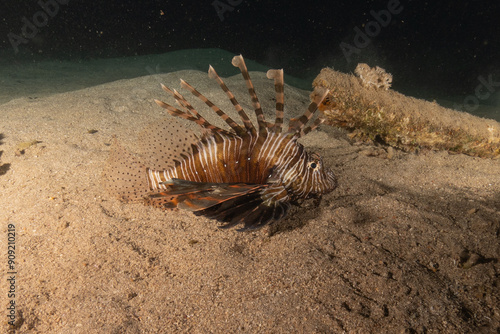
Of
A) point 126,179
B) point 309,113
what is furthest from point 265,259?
point 126,179

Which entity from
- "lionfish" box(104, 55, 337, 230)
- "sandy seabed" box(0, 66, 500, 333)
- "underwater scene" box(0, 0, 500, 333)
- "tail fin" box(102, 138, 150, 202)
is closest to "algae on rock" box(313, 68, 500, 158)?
"underwater scene" box(0, 0, 500, 333)

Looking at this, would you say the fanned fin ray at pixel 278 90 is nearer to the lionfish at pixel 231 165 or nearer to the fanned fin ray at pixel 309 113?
the lionfish at pixel 231 165

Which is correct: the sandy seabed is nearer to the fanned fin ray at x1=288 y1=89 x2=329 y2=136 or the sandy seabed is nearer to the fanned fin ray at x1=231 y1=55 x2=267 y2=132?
the fanned fin ray at x1=288 y1=89 x2=329 y2=136

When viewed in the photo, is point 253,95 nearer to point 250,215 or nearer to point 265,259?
point 250,215

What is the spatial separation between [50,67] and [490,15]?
27.1m

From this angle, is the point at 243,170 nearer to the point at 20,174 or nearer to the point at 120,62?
the point at 20,174

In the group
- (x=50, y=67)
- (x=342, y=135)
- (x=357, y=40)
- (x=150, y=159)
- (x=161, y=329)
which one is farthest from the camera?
(x=357, y=40)

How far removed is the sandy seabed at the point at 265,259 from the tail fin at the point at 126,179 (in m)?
0.19

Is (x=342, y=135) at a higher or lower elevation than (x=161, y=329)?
higher

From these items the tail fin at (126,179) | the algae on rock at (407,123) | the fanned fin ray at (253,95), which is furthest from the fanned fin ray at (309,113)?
the algae on rock at (407,123)

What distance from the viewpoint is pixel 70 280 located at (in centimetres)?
233

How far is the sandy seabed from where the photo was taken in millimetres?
1873

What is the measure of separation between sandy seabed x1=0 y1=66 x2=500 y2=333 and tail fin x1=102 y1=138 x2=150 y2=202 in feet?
0.64

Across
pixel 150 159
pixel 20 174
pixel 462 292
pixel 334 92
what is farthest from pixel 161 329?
pixel 334 92
